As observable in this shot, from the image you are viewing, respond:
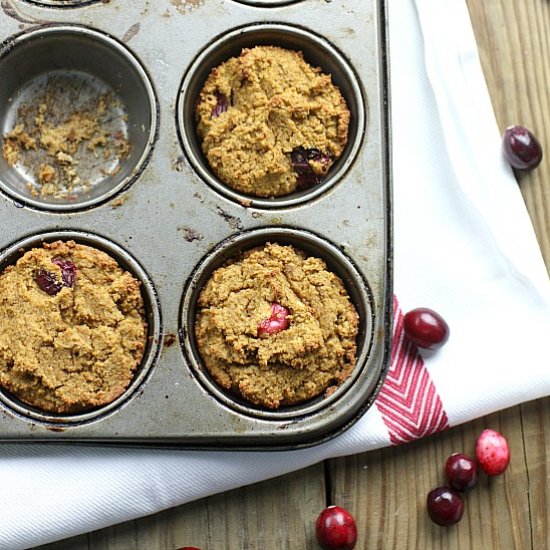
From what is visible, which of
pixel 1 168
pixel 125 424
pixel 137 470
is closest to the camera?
pixel 125 424

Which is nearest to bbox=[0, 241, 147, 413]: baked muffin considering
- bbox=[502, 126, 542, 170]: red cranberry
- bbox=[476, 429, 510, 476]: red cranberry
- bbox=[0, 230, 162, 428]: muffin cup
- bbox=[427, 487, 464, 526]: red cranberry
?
bbox=[0, 230, 162, 428]: muffin cup

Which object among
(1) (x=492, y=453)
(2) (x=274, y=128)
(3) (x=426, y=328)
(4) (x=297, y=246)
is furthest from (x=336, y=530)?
(2) (x=274, y=128)

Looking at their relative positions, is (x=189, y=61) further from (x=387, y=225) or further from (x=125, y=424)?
(x=125, y=424)

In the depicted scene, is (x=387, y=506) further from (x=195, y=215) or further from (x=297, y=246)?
(x=195, y=215)

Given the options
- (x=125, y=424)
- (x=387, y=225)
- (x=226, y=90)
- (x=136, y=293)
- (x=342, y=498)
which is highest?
(x=226, y=90)

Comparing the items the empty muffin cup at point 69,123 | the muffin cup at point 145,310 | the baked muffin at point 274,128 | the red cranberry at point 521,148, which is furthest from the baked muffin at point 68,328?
the red cranberry at point 521,148

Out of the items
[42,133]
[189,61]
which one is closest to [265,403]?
[189,61]
